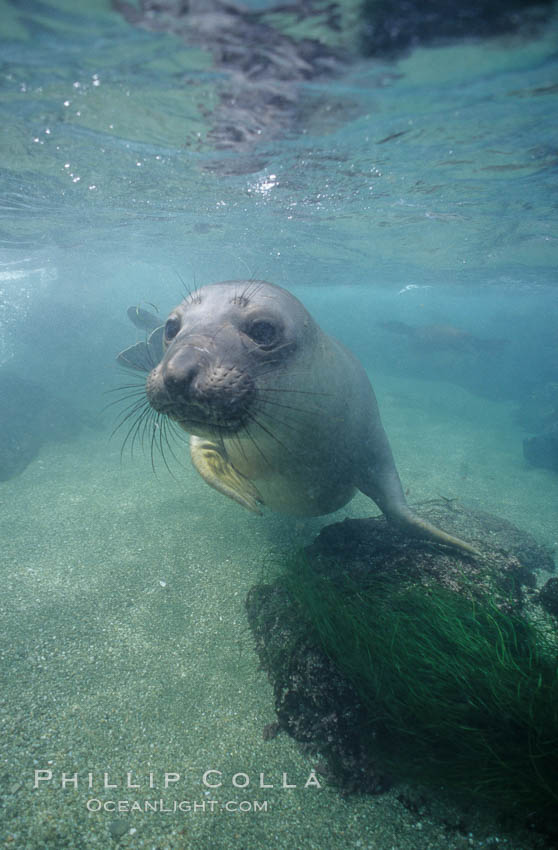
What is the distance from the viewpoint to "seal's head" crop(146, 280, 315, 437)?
215 centimetres

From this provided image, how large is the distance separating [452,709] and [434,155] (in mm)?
8504

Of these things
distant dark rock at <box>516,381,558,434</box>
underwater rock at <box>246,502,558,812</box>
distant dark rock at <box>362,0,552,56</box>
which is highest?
distant dark rock at <box>362,0,552,56</box>

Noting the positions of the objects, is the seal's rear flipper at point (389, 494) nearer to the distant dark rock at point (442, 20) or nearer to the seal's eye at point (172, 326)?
the seal's eye at point (172, 326)

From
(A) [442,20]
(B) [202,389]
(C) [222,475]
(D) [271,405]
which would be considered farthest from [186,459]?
(A) [442,20]

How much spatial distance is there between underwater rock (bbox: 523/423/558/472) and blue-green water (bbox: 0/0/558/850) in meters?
0.71

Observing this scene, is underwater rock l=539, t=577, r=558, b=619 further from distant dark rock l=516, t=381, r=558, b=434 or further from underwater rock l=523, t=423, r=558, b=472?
distant dark rock l=516, t=381, r=558, b=434

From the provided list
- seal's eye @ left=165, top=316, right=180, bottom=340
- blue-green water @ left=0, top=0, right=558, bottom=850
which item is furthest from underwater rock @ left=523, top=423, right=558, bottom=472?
seal's eye @ left=165, top=316, right=180, bottom=340

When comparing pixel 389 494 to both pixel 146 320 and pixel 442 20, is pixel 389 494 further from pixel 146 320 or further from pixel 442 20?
pixel 146 320

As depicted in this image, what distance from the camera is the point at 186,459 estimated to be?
31.1ft

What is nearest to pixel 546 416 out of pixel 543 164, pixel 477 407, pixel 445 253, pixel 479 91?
pixel 477 407

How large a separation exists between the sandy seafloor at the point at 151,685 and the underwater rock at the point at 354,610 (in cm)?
17

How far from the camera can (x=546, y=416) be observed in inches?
706

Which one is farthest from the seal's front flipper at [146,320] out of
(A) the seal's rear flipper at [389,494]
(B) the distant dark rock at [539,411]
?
(B) the distant dark rock at [539,411]

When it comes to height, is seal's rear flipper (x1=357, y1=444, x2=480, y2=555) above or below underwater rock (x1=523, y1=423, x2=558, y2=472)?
above
